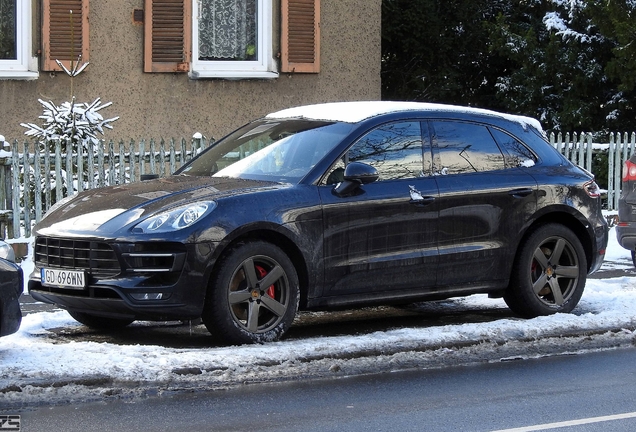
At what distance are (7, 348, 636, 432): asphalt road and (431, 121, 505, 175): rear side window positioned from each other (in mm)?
1963

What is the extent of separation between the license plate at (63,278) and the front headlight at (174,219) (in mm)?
510

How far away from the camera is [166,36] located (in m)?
18.5

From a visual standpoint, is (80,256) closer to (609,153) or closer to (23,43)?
(23,43)

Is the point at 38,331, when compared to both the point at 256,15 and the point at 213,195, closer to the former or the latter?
the point at 213,195

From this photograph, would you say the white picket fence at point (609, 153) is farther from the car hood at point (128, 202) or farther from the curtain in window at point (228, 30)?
the car hood at point (128, 202)

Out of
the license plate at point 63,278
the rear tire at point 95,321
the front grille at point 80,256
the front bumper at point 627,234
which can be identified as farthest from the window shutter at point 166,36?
the license plate at point 63,278

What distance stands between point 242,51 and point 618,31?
6.02m

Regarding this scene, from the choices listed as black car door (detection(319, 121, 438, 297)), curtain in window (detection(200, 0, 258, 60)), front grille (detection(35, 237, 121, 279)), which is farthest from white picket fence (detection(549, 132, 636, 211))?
front grille (detection(35, 237, 121, 279))

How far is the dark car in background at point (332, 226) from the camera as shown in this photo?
8.38 m

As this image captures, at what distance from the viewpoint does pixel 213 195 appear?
8.68m

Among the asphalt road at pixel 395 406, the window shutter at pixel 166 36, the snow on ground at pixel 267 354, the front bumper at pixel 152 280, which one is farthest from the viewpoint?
the window shutter at pixel 166 36

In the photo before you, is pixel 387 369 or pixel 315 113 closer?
pixel 387 369

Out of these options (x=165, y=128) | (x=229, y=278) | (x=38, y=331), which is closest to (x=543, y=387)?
(x=229, y=278)

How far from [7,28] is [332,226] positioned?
10118 mm
